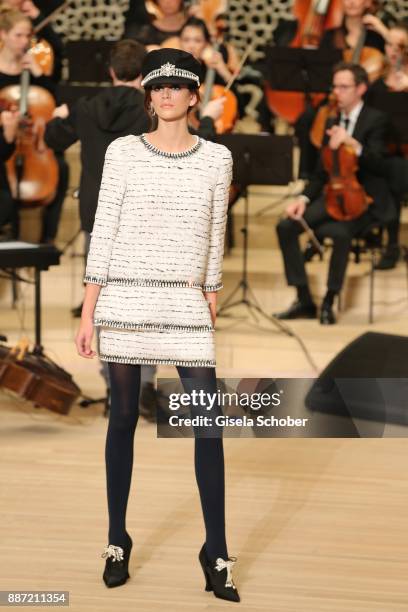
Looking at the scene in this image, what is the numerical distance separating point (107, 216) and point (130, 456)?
0.61 m

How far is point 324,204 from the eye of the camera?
6.41m

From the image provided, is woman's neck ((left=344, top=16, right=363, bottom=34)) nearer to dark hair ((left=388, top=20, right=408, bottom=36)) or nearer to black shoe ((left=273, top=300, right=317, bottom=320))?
dark hair ((left=388, top=20, right=408, bottom=36))

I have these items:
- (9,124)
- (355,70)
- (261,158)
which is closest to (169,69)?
(261,158)

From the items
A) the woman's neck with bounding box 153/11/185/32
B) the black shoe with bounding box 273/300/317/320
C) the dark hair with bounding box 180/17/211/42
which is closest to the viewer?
the black shoe with bounding box 273/300/317/320

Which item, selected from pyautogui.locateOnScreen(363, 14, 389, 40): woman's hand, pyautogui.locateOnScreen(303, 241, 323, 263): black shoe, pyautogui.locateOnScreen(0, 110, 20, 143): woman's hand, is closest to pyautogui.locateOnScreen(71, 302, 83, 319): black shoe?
pyautogui.locateOnScreen(0, 110, 20, 143): woman's hand

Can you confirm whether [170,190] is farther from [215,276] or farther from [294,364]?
[294,364]

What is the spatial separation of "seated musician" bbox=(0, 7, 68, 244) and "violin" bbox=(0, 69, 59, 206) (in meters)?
0.10

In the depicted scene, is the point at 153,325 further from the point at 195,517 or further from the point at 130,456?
the point at 195,517

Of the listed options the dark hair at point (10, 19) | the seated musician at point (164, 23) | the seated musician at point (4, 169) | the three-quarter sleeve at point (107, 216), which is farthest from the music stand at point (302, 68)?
the three-quarter sleeve at point (107, 216)

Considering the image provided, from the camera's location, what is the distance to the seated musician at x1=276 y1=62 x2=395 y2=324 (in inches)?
250

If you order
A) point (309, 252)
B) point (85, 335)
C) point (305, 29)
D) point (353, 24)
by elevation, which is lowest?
point (309, 252)

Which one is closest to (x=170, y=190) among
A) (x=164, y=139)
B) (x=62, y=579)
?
(x=164, y=139)

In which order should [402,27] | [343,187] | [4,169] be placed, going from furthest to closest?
[402,27]
[4,169]
[343,187]

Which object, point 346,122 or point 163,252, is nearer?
point 163,252
